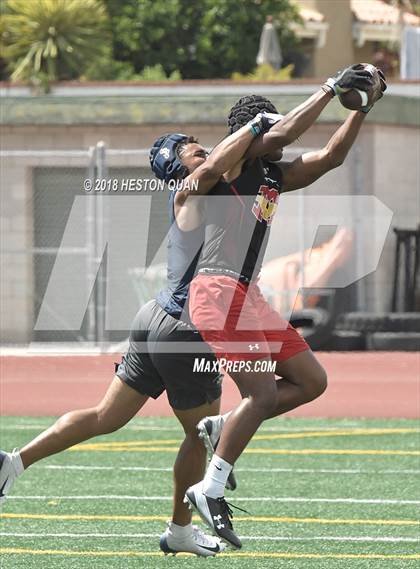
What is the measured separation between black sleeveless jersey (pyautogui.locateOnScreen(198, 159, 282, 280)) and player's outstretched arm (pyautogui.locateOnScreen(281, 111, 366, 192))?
0.57 feet

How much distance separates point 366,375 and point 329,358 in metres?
1.15

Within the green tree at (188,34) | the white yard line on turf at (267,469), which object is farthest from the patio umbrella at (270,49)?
the white yard line on turf at (267,469)

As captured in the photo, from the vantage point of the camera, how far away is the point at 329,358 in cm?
1770

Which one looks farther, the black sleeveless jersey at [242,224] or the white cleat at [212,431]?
the white cleat at [212,431]

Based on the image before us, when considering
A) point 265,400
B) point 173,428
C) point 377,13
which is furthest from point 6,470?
point 377,13

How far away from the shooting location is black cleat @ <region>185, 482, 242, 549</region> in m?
6.84

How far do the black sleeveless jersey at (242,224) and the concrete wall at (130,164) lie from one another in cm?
1206

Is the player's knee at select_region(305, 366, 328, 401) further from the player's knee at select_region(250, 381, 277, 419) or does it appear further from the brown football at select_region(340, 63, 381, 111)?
the brown football at select_region(340, 63, 381, 111)

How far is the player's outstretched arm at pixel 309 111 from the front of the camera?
674 centimetres

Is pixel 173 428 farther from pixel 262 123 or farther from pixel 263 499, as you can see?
pixel 262 123

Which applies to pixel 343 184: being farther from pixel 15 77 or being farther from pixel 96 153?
pixel 15 77

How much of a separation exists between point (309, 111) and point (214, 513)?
1.89m

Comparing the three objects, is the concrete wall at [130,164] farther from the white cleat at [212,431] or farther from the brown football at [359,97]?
the brown football at [359,97]

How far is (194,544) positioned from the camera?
7.54 m
